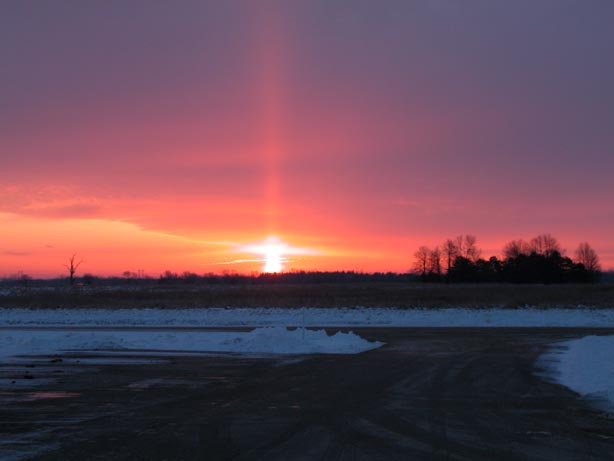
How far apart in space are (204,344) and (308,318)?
63.8 ft

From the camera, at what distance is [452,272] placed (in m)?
136

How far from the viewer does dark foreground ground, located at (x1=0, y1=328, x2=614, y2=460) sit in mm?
7434

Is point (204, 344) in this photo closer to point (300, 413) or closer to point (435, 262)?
point (300, 413)

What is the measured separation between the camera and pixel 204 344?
2234 centimetres

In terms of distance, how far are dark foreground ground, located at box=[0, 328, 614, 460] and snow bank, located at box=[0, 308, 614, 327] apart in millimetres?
17587

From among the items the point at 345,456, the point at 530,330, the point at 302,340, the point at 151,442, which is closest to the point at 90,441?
the point at 151,442

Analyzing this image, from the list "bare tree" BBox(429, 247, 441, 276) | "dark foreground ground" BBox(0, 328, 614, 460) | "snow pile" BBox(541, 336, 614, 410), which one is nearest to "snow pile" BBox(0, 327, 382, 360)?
"dark foreground ground" BBox(0, 328, 614, 460)

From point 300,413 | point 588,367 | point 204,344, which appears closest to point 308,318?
point 204,344

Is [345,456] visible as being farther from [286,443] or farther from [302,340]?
[302,340]

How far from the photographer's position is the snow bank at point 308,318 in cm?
3581

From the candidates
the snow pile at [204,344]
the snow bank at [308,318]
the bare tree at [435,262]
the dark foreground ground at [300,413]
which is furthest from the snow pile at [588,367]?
the bare tree at [435,262]

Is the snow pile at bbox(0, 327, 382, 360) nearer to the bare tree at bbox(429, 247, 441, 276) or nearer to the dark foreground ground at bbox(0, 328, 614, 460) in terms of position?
the dark foreground ground at bbox(0, 328, 614, 460)

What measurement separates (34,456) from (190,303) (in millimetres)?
49117

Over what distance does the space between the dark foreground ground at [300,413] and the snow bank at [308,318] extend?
17587mm
